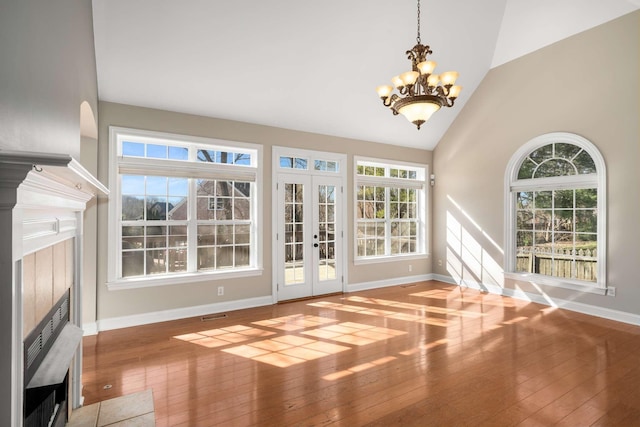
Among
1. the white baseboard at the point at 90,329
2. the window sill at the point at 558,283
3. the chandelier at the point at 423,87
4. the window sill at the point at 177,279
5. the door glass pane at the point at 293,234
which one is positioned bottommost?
the white baseboard at the point at 90,329

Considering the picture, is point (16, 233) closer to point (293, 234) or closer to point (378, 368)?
point (378, 368)

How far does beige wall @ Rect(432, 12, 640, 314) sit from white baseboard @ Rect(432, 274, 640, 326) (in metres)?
0.06

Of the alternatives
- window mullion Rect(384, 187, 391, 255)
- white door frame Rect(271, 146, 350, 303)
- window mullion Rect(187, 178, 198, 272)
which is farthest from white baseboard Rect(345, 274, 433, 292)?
window mullion Rect(187, 178, 198, 272)

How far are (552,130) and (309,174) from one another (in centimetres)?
371

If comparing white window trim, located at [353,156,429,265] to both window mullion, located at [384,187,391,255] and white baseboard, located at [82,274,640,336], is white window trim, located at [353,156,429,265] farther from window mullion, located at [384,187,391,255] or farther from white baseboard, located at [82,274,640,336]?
white baseboard, located at [82,274,640,336]

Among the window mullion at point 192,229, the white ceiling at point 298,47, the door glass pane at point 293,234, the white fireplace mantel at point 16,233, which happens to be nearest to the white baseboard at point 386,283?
the door glass pane at point 293,234

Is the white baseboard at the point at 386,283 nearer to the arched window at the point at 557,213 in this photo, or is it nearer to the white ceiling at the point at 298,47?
the arched window at the point at 557,213

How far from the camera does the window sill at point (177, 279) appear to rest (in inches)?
160

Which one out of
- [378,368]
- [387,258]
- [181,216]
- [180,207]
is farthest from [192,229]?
[387,258]

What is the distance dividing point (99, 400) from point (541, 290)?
18.8 feet

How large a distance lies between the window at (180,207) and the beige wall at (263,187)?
0.11 metres

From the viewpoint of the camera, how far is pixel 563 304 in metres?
4.84

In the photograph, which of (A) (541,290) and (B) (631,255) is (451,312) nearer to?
(A) (541,290)

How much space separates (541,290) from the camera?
5125mm
